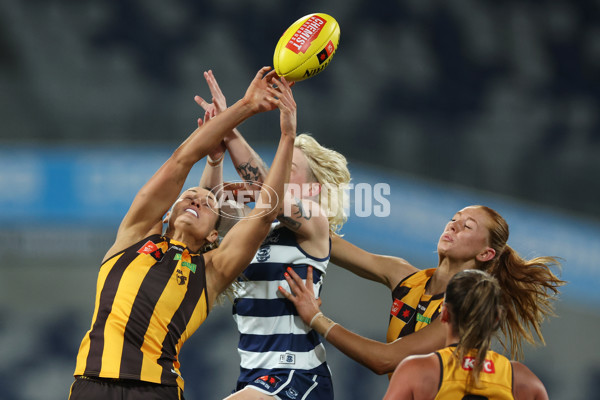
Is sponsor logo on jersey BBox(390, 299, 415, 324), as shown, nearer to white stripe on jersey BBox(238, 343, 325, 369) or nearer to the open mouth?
white stripe on jersey BBox(238, 343, 325, 369)

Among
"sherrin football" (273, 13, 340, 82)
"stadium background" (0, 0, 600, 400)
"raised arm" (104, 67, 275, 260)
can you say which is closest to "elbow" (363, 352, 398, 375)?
"raised arm" (104, 67, 275, 260)

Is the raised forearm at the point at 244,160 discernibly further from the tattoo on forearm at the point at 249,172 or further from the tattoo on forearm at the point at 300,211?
the tattoo on forearm at the point at 300,211

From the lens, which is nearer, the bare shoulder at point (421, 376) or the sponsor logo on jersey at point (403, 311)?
the bare shoulder at point (421, 376)

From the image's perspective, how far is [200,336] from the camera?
686cm

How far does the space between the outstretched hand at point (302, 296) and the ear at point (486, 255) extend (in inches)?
36.6

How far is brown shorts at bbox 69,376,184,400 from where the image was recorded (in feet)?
10.1

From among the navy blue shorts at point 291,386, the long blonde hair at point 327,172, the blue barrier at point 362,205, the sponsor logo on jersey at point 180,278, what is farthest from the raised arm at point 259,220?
the blue barrier at point 362,205

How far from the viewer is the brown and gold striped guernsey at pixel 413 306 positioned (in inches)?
148

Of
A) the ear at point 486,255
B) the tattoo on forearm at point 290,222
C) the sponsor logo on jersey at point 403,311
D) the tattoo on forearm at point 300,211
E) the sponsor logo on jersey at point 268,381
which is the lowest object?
the sponsor logo on jersey at point 268,381

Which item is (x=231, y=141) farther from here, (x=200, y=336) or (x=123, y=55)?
(x=123, y=55)

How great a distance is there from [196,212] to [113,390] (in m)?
0.98

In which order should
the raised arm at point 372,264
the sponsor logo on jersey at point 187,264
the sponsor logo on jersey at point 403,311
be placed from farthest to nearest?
the raised arm at point 372,264 → the sponsor logo on jersey at point 403,311 → the sponsor logo on jersey at point 187,264

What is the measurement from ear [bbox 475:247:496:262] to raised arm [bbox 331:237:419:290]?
48 cm

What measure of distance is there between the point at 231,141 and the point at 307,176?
1.67 ft
